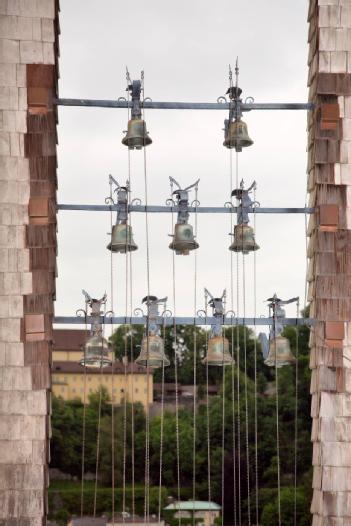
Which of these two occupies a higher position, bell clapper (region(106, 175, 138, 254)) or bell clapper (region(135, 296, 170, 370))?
bell clapper (region(106, 175, 138, 254))

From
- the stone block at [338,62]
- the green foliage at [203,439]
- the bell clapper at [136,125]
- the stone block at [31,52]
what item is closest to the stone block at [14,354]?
the bell clapper at [136,125]

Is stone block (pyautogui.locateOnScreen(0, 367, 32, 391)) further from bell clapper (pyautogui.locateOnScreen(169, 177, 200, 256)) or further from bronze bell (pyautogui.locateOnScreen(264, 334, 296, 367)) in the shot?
bronze bell (pyautogui.locateOnScreen(264, 334, 296, 367))

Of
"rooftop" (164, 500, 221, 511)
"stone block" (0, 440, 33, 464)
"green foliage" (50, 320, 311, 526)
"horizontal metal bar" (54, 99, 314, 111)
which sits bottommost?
"rooftop" (164, 500, 221, 511)

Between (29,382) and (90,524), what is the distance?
3619 centimetres

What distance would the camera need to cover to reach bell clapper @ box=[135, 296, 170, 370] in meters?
15.0

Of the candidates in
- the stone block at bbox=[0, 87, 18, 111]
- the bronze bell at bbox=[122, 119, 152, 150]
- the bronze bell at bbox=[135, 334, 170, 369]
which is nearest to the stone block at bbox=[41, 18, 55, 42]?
the stone block at bbox=[0, 87, 18, 111]

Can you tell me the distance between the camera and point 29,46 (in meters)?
15.3

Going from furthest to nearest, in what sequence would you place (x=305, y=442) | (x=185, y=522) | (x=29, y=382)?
1. (x=185, y=522)
2. (x=305, y=442)
3. (x=29, y=382)

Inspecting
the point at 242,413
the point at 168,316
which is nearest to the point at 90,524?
the point at 242,413

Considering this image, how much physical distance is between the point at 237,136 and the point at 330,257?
181cm

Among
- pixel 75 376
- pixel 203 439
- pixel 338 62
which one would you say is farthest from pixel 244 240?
pixel 75 376

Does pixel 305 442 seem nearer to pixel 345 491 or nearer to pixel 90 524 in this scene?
pixel 90 524

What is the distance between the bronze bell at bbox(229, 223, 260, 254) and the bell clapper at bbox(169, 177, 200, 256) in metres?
0.49

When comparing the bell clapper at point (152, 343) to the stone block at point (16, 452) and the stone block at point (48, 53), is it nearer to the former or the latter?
the stone block at point (16, 452)
